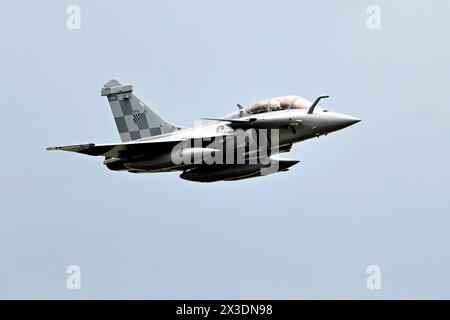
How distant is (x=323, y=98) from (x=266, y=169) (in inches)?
168

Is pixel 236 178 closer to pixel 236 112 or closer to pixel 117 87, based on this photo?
pixel 236 112

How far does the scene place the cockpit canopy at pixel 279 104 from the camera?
35.8 m

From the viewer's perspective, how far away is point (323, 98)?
1371 inches

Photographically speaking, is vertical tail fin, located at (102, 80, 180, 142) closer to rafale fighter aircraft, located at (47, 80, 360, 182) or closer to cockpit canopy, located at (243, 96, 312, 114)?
rafale fighter aircraft, located at (47, 80, 360, 182)

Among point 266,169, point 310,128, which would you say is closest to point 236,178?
point 266,169

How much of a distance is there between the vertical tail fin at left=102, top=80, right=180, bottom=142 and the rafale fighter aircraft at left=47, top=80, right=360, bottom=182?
338 mm

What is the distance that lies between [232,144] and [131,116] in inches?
198

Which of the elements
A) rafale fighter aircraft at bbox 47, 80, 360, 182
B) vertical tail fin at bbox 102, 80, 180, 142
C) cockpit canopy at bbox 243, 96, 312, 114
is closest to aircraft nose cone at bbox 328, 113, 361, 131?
rafale fighter aircraft at bbox 47, 80, 360, 182

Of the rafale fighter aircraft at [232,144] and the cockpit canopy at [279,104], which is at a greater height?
the cockpit canopy at [279,104]

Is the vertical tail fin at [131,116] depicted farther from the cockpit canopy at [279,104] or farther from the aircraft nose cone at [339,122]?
the aircraft nose cone at [339,122]

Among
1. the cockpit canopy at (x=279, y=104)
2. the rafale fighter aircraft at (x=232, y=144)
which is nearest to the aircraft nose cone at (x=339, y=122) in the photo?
the rafale fighter aircraft at (x=232, y=144)

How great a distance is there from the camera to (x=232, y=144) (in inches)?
1422

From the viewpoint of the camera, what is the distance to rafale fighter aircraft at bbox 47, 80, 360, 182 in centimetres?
3538

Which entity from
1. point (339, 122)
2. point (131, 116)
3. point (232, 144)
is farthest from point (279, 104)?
point (131, 116)
